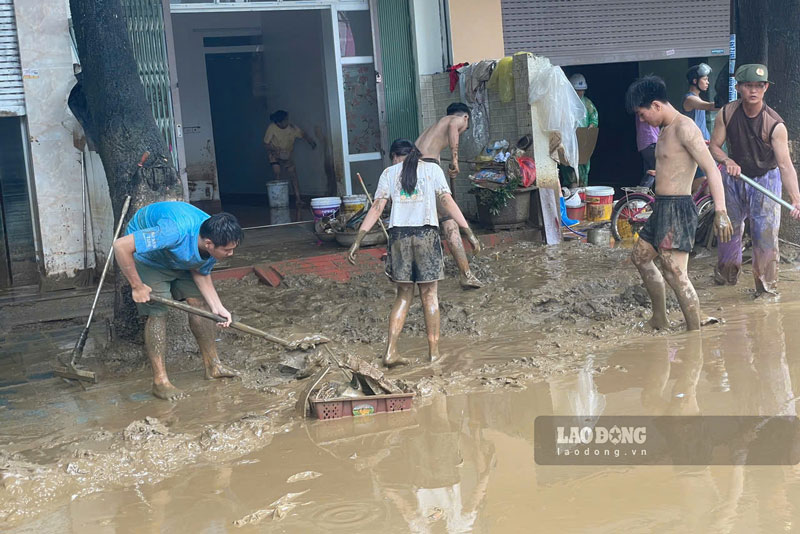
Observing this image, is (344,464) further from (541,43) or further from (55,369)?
(541,43)

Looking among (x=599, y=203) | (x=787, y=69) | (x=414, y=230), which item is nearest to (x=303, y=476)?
(x=414, y=230)

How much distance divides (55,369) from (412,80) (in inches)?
253

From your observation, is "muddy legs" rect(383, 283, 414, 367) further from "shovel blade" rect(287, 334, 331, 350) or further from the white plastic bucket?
the white plastic bucket

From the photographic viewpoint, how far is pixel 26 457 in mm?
4789

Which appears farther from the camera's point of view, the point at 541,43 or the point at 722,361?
the point at 541,43

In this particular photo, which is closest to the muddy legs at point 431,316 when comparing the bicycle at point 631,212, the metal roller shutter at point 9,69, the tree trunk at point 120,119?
the tree trunk at point 120,119

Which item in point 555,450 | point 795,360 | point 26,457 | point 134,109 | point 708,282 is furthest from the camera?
point 708,282

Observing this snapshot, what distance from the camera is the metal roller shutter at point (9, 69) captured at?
8945mm

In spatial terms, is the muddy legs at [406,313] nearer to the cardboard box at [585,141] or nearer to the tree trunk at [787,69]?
the tree trunk at [787,69]

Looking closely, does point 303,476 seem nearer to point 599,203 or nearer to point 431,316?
point 431,316

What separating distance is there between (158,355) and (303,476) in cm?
205

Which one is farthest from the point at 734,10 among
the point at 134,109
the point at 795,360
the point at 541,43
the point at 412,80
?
the point at 134,109

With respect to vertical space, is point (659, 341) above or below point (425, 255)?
below

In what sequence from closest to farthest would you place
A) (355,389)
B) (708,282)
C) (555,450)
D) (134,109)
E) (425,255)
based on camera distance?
1. (555,450)
2. (355,389)
3. (425,255)
4. (134,109)
5. (708,282)
